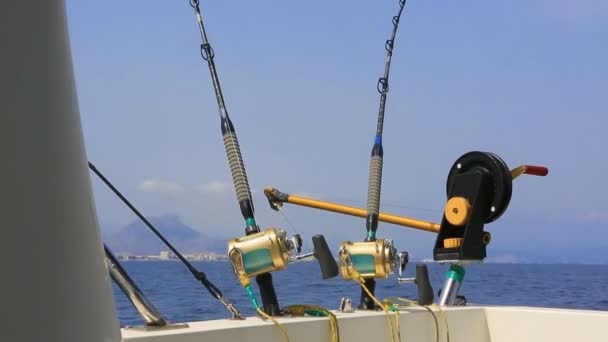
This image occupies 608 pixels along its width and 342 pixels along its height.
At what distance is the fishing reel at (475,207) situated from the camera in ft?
7.27

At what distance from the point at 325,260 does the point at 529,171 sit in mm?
796

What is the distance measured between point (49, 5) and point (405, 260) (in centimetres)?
167

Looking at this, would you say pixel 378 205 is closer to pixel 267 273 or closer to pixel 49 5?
pixel 267 273

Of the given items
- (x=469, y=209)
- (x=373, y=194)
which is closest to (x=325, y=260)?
(x=373, y=194)

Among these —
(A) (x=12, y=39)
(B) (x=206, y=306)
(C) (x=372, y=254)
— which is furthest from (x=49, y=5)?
(B) (x=206, y=306)

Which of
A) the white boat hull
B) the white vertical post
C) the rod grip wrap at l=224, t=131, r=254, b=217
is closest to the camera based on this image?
the white vertical post

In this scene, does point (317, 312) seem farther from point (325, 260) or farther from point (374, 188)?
point (374, 188)

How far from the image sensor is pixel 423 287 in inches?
85.7

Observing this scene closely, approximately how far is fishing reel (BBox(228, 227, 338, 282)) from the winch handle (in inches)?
35.5

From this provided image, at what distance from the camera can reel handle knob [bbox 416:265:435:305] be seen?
84.5 inches

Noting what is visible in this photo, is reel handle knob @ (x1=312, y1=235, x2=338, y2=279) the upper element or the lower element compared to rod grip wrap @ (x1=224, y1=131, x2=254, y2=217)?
lower

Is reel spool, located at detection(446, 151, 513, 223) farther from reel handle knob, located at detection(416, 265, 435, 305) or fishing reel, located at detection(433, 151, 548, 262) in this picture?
reel handle knob, located at detection(416, 265, 435, 305)

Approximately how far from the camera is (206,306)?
573 inches

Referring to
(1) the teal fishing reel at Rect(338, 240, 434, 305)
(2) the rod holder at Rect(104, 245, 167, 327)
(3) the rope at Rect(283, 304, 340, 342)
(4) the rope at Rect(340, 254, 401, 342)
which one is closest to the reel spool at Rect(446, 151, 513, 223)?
(1) the teal fishing reel at Rect(338, 240, 434, 305)
